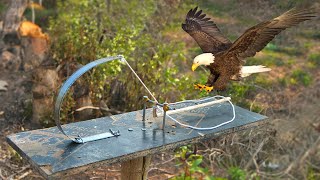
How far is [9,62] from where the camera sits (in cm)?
590

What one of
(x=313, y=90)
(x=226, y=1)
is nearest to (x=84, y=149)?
(x=226, y=1)

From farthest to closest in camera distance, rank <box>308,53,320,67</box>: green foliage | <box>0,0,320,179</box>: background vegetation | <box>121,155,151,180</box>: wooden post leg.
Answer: <box>308,53,320,67</box>: green foliage
<box>0,0,320,179</box>: background vegetation
<box>121,155,151,180</box>: wooden post leg

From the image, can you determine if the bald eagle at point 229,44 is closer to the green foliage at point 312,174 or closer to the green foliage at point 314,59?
the green foliage at point 312,174

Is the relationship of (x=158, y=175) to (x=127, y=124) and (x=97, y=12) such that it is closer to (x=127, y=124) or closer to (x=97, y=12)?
(x=127, y=124)

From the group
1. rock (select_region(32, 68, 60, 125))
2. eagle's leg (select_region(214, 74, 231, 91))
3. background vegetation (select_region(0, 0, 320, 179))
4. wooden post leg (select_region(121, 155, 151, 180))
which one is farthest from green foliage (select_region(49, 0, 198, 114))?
eagle's leg (select_region(214, 74, 231, 91))

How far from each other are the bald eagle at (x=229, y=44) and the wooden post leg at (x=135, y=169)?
71 centimetres

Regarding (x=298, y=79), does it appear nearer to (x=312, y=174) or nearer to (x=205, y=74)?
(x=205, y=74)

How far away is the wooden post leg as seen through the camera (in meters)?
2.83

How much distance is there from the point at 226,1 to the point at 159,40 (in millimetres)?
1791

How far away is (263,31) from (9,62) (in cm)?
443

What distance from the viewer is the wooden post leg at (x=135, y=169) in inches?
111

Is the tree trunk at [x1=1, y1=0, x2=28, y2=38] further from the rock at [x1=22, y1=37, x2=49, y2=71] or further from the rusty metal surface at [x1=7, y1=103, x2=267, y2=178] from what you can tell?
the rusty metal surface at [x1=7, y1=103, x2=267, y2=178]

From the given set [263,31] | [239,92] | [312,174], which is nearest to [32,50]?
[239,92]

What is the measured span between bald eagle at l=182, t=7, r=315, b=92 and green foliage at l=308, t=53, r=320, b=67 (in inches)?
150
